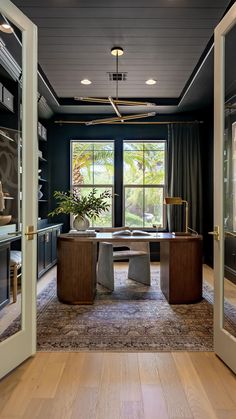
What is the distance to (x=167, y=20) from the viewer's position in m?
3.26

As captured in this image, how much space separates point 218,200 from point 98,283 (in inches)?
104

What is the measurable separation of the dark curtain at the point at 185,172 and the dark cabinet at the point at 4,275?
3.74m

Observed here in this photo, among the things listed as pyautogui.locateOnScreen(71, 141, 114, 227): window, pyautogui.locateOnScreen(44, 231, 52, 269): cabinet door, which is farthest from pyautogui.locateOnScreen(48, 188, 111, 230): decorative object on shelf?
pyautogui.locateOnScreen(71, 141, 114, 227): window

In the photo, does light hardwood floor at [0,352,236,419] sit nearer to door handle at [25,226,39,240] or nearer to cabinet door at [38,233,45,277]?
door handle at [25,226,39,240]

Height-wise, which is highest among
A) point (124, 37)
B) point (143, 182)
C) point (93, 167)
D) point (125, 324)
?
point (124, 37)

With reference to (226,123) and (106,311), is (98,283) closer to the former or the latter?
(106,311)

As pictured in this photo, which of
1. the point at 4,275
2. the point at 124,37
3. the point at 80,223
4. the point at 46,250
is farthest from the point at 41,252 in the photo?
the point at 124,37

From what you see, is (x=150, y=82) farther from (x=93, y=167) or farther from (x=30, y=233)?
(x=30, y=233)

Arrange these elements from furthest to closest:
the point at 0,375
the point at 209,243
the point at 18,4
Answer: the point at 209,243
the point at 18,4
the point at 0,375

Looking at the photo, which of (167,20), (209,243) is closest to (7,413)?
(167,20)

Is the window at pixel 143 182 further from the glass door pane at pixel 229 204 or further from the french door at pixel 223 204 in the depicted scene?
the french door at pixel 223 204

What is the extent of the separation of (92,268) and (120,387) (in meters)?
1.68

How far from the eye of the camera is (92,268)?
11.6 feet

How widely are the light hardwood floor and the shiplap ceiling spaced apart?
3.21 m
